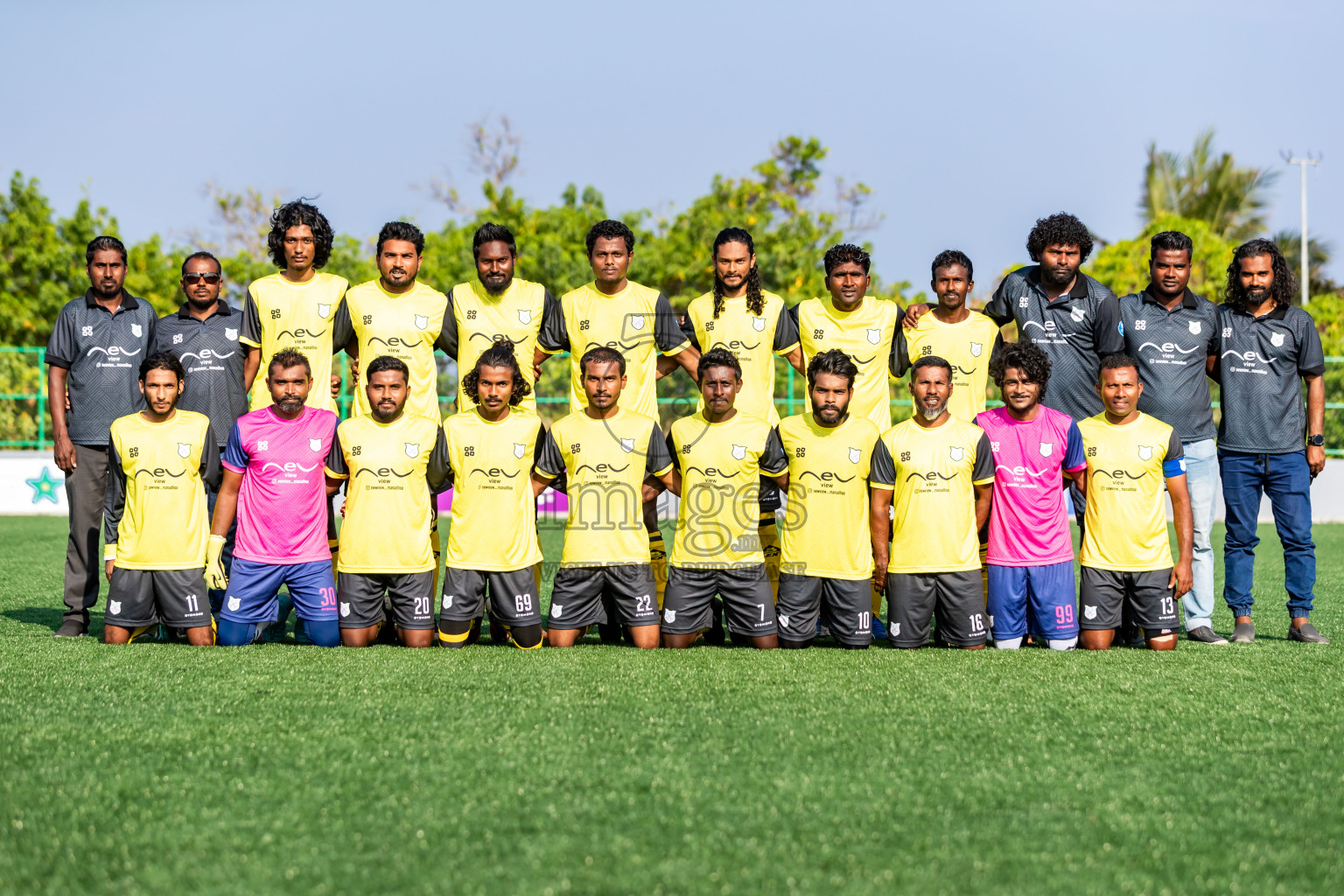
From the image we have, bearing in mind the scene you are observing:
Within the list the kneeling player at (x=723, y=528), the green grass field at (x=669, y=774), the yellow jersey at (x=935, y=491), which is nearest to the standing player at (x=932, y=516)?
the yellow jersey at (x=935, y=491)

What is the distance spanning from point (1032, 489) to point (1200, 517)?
3.35ft

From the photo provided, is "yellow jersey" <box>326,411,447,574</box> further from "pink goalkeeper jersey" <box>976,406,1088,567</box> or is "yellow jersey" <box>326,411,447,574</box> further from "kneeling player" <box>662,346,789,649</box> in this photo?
"pink goalkeeper jersey" <box>976,406,1088,567</box>

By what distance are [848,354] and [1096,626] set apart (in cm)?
182

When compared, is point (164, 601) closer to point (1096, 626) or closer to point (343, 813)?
point (343, 813)

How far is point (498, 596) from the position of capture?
5.50 m

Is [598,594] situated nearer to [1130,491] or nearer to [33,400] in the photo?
[1130,491]

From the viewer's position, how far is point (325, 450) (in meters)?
5.67

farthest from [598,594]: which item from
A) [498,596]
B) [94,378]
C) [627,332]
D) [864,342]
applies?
[94,378]

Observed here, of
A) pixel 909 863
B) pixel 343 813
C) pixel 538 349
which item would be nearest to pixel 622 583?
pixel 538 349

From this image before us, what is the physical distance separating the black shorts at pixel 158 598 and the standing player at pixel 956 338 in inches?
147

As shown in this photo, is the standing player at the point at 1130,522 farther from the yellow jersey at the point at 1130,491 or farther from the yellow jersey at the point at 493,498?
the yellow jersey at the point at 493,498

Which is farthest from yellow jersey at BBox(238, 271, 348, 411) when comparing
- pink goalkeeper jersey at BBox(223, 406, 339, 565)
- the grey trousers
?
the grey trousers

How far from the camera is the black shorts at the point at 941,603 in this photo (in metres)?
5.46

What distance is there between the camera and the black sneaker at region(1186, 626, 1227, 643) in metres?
5.75
